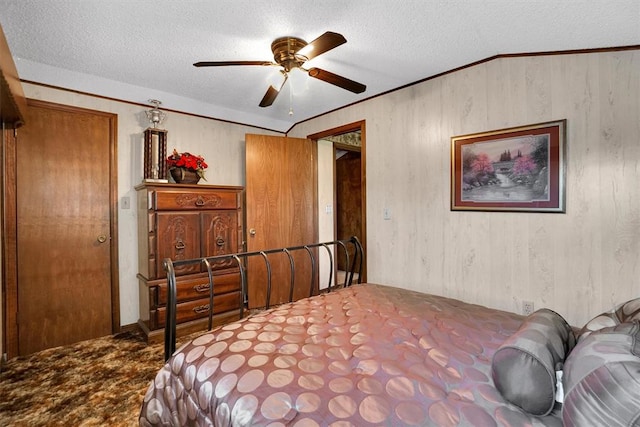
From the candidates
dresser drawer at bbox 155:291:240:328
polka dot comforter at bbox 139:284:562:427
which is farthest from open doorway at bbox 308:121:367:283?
polka dot comforter at bbox 139:284:562:427

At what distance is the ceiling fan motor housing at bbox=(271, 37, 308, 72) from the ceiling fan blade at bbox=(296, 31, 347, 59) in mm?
137

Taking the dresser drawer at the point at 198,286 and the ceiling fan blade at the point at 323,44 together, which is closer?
the ceiling fan blade at the point at 323,44

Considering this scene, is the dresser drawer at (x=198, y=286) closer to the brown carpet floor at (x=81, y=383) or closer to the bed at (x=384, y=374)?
the brown carpet floor at (x=81, y=383)

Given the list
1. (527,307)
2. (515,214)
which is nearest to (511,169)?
(515,214)

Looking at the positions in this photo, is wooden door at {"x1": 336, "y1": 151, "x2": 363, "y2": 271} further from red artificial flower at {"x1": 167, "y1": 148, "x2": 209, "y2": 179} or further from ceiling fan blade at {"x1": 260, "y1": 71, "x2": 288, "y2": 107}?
ceiling fan blade at {"x1": 260, "y1": 71, "x2": 288, "y2": 107}

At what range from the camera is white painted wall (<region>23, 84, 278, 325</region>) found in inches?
106

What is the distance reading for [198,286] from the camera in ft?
9.16

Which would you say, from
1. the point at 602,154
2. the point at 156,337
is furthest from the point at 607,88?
the point at 156,337

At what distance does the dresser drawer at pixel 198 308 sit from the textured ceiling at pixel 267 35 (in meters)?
2.09

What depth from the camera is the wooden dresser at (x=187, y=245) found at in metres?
2.61

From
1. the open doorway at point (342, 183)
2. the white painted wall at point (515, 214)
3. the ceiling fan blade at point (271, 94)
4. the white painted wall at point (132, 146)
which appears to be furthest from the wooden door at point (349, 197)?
the ceiling fan blade at point (271, 94)

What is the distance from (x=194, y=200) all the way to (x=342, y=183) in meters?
3.12

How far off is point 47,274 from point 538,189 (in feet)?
13.0

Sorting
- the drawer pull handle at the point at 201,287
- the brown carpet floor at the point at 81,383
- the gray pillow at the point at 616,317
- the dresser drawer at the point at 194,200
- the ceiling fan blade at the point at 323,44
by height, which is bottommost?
the brown carpet floor at the point at 81,383
